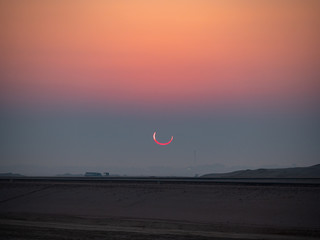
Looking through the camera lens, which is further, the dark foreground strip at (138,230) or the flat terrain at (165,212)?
the flat terrain at (165,212)

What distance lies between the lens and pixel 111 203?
3088 cm

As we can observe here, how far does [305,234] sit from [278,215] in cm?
336

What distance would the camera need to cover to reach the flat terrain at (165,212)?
2234cm

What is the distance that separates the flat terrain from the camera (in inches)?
880

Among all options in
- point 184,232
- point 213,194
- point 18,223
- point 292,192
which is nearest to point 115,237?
point 184,232

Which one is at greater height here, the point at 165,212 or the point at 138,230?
the point at 165,212

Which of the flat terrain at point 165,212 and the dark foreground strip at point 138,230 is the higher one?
the flat terrain at point 165,212

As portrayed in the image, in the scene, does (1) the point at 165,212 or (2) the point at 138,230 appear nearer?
(2) the point at 138,230

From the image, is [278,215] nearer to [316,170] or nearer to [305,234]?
[305,234]

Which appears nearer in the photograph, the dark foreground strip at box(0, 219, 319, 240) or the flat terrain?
the dark foreground strip at box(0, 219, 319, 240)

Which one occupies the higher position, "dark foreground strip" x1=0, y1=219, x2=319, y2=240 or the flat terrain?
the flat terrain

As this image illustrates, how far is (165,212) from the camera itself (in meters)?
27.6

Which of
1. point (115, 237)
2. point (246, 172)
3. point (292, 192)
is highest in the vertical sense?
point (246, 172)

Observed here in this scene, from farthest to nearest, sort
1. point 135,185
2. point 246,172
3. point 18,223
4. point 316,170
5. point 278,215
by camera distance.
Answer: point 246,172, point 316,170, point 135,185, point 18,223, point 278,215
